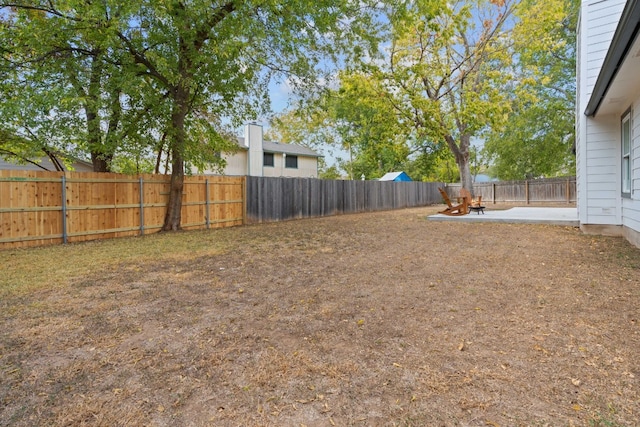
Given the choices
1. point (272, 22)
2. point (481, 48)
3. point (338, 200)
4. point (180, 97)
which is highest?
point (481, 48)

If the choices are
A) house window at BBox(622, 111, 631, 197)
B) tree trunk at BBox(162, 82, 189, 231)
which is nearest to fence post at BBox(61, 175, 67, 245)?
tree trunk at BBox(162, 82, 189, 231)

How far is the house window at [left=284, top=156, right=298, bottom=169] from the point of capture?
23.1m

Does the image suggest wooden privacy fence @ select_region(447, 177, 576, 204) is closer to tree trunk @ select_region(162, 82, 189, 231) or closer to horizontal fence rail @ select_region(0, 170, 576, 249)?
horizontal fence rail @ select_region(0, 170, 576, 249)

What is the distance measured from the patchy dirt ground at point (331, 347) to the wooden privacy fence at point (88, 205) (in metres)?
3.28

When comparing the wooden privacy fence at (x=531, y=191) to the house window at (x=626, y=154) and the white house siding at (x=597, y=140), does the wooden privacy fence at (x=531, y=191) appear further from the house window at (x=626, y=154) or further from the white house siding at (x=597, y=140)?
the house window at (x=626, y=154)

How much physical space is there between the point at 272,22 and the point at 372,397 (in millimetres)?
8083

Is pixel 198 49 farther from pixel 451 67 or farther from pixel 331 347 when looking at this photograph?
pixel 451 67

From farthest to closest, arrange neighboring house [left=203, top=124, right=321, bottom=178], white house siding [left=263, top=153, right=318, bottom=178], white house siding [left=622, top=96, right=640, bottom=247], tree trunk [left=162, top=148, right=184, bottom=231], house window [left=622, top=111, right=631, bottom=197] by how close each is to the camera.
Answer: white house siding [left=263, top=153, right=318, bottom=178] → neighboring house [left=203, top=124, right=321, bottom=178] → tree trunk [left=162, top=148, right=184, bottom=231] → house window [left=622, top=111, right=631, bottom=197] → white house siding [left=622, top=96, right=640, bottom=247]

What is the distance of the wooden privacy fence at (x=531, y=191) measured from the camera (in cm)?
1755

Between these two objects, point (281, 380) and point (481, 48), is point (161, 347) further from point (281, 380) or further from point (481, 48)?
Answer: point (481, 48)

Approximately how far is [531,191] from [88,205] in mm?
20611

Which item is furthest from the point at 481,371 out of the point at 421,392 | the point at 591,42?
the point at 591,42

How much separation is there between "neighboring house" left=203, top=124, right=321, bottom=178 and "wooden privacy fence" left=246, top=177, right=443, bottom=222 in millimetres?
8015

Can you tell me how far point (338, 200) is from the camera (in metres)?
14.1
